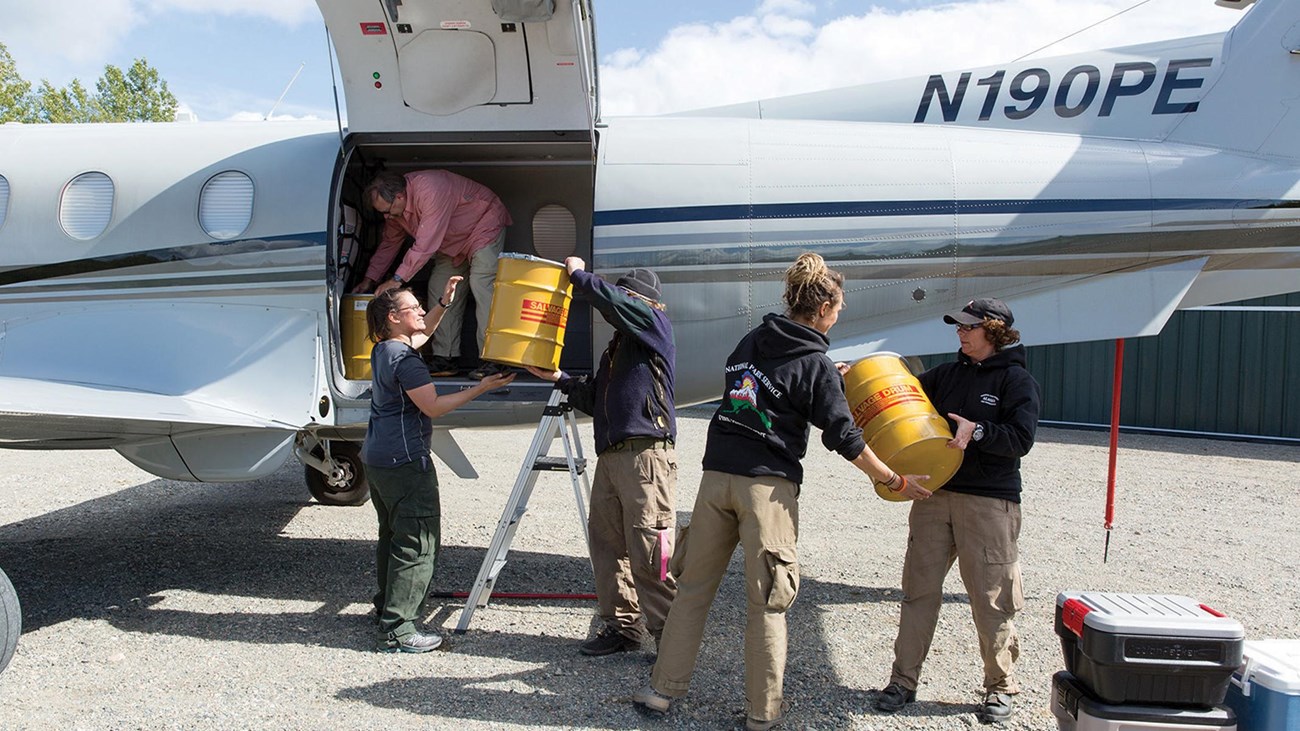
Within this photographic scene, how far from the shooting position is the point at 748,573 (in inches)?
148

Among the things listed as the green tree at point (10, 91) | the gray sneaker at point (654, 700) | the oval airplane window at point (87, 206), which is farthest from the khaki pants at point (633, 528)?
the green tree at point (10, 91)

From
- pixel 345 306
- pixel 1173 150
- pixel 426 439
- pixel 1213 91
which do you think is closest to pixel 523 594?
pixel 426 439

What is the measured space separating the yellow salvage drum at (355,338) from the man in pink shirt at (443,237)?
19cm

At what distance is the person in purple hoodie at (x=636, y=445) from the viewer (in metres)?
4.45

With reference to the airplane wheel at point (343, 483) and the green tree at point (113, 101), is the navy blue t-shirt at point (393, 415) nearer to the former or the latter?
the airplane wheel at point (343, 483)

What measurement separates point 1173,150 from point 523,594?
494cm

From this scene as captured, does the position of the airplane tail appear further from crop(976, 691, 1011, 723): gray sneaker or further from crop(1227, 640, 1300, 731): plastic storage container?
crop(976, 691, 1011, 723): gray sneaker

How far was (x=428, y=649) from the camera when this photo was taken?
189 inches

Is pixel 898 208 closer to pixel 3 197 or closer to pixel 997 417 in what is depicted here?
pixel 997 417

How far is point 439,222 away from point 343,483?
11.4ft

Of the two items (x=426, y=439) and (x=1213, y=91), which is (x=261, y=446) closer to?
(x=426, y=439)

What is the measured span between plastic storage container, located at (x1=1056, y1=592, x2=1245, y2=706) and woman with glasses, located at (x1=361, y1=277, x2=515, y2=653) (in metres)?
2.97

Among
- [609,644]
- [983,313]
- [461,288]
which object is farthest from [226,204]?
[983,313]

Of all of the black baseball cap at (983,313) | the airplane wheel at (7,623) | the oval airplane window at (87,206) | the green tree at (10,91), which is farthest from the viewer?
the green tree at (10,91)
